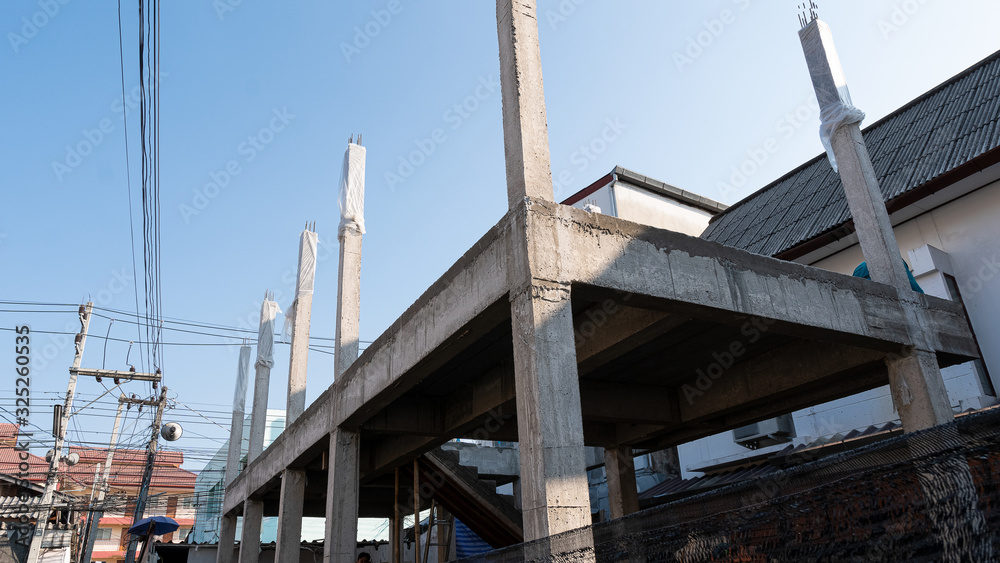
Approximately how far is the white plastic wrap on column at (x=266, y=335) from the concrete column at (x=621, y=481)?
10.9m

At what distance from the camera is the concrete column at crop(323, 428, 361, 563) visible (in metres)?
10.6

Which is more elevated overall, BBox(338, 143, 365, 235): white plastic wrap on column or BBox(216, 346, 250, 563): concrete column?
BBox(338, 143, 365, 235): white plastic wrap on column

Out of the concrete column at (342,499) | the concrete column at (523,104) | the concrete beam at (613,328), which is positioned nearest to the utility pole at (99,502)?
the concrete column at (342,499)

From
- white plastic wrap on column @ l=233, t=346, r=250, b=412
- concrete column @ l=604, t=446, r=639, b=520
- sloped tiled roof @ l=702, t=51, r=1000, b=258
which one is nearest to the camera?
sloped tiled roof @ l=702, t=51, r=1000, b=258

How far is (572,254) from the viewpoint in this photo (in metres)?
6.61

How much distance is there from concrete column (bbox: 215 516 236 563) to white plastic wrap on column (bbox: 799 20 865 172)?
18056 millimetres

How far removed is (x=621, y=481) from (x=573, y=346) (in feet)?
28.8

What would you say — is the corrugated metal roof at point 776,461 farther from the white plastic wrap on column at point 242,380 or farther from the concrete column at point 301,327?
the white plastic wrap on column at point 242,380

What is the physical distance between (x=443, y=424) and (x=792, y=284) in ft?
21.1

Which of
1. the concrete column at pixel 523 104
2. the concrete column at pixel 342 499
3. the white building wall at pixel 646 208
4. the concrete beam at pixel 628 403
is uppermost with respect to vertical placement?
the white building wall at pixel 646 208

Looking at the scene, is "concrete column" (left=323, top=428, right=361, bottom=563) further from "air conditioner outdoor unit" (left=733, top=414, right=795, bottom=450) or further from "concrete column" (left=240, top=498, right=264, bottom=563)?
"air conditioner outdoor unit" (left=733, top=414, right=795, bottom=450)

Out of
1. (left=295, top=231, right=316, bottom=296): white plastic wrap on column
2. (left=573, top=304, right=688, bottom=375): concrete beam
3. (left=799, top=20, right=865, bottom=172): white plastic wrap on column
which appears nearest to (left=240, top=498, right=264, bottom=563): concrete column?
(left=295, top=231, right=316, bottom=296): white plastic wrap on column

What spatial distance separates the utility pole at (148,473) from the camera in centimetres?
2514

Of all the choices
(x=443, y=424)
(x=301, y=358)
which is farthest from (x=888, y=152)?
(x=301, y=358)
